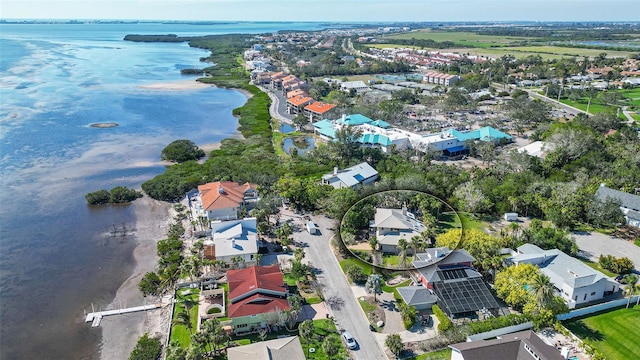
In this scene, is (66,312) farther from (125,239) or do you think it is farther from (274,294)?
(274,294)

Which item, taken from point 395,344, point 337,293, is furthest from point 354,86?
point 395,344

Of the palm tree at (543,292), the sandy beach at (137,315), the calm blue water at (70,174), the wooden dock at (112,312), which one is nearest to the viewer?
the palm tree at (543,292)

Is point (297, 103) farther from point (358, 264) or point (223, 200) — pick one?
point (358, 264)

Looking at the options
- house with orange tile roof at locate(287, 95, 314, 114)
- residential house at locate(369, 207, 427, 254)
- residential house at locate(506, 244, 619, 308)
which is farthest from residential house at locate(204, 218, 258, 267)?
house with orange tile roof at locate(287, 95, 314, 114)

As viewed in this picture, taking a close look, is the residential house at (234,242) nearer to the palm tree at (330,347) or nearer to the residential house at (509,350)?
the palm tree at (330,347)

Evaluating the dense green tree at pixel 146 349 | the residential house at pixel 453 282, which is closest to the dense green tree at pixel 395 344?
the residential house at pixel 453 282

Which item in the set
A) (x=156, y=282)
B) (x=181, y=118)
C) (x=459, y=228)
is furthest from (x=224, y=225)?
(x=181, y=118)

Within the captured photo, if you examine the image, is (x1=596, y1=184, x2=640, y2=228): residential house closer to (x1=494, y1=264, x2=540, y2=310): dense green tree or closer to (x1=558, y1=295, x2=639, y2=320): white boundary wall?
(x1=558, y1=295, x2=639, y2=320): white boundary wall

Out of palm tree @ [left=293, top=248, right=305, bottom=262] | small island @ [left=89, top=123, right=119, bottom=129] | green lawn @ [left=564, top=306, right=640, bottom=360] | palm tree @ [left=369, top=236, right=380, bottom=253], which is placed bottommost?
green lawn @ [left=564, top=306, right=640, bottom=360]
